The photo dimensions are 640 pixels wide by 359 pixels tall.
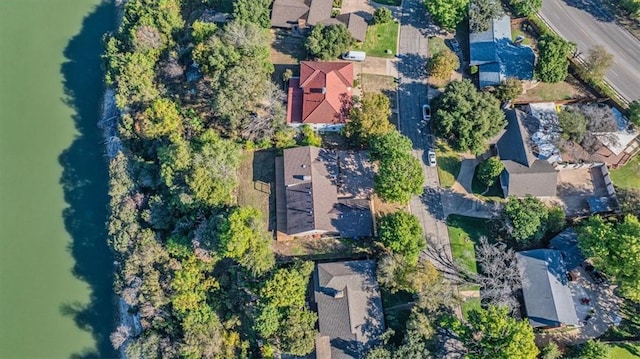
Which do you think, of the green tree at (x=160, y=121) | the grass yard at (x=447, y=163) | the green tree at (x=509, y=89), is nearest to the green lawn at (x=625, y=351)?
the grass yard at (x=447, y=163)

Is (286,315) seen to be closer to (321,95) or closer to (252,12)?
(321,95)

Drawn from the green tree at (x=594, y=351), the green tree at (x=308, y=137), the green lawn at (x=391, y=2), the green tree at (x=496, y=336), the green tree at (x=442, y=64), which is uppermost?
the green lawn at (x=391, y=2)

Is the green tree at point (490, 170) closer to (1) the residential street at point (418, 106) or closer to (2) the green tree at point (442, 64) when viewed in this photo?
(1) the residential street at point (418, 106)

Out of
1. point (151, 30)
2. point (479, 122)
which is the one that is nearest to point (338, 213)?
point (479, 122)

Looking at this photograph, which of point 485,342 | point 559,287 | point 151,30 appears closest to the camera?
point 485,342

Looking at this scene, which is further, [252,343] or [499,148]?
[499,148]

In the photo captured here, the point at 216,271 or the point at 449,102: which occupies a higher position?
the point at 449,102

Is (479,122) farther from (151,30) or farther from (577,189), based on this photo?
(151,30)
